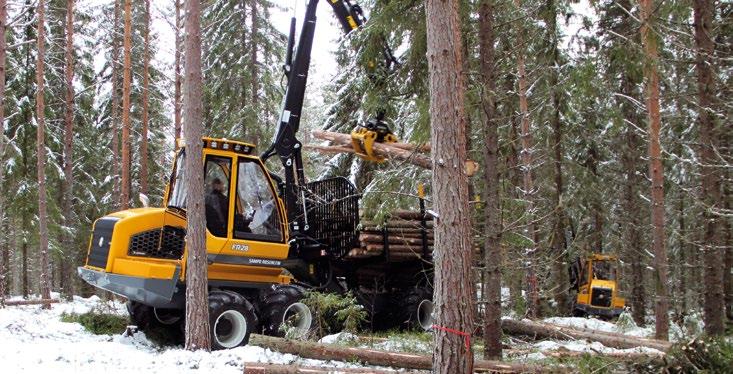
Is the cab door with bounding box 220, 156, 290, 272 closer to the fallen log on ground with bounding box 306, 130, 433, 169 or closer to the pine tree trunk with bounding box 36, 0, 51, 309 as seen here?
the fallen log on ground with bounding box 306, 130, 433, 169

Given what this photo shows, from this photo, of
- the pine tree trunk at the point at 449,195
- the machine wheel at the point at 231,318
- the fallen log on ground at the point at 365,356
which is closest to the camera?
the pine tree trunk at the point at 449,195

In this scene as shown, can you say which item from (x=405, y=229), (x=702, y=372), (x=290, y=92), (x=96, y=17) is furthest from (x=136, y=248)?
(x=96, y=17)

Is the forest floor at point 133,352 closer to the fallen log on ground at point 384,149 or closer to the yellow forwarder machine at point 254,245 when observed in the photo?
the yellow forwarder machine at point 254,245

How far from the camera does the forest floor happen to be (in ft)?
24.3

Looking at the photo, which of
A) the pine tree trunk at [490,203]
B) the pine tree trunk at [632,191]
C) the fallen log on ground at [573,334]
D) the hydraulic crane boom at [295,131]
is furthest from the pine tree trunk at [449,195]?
the pine tree trunk at [632,191]

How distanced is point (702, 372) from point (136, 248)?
25.1 feet

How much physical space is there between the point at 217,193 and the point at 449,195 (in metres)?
5.11

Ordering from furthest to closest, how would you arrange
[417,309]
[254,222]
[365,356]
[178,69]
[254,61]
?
[254,61] → [178,69] → [417,309] → [254,222] → [365,356]

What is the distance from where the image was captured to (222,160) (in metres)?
9.99

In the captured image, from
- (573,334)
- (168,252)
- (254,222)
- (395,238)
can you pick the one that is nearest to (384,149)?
(254,222)

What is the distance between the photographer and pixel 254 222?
10266 mm

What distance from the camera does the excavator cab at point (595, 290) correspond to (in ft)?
72.0

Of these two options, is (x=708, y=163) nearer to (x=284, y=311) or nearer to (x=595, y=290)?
(x=284, y=311)

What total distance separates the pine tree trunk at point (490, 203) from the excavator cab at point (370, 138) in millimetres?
2417
